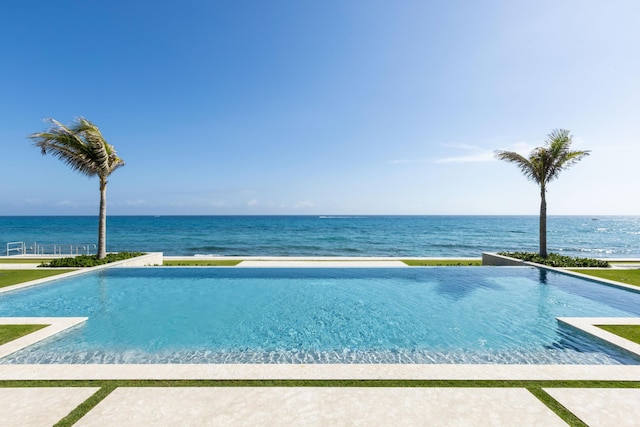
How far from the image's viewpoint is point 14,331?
20.4 ft

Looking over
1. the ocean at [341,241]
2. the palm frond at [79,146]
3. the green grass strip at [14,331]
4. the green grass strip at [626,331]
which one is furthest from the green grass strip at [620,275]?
the palm frond at [79,146]

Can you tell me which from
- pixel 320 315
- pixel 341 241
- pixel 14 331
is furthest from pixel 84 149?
pixel 341 241

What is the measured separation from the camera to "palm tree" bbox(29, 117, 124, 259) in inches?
557

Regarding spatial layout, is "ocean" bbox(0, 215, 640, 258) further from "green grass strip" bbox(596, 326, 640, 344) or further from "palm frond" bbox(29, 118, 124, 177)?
"green grass strip" bbox(596, 326, 640, 344)
